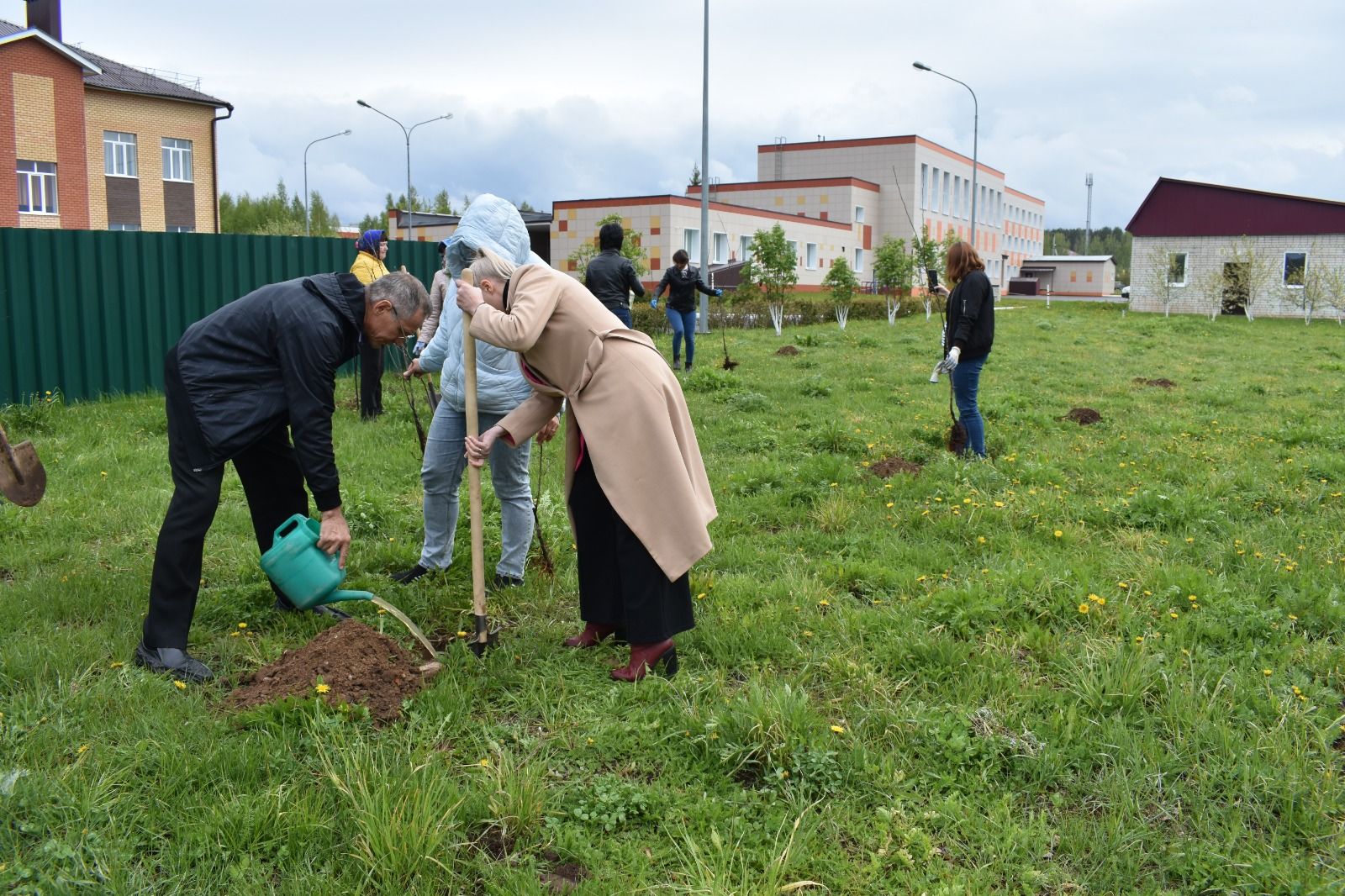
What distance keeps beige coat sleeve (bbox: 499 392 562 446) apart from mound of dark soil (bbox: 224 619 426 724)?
972 millimetres

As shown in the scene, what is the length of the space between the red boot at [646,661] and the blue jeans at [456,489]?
1.30 metres

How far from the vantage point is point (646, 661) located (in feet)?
13.0

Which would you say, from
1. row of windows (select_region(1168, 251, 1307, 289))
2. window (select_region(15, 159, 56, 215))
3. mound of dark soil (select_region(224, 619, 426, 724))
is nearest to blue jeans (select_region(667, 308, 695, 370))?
mound of dark soil (select_region(224, 619, 426, 724))

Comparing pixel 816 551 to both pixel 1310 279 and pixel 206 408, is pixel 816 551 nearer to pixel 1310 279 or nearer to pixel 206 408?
pixel 206 408

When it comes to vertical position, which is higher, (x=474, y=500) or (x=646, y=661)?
(x=474, y=500)

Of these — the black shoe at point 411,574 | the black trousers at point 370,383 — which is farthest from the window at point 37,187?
the black shoe at point 411,574

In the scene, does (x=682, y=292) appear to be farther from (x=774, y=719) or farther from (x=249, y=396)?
Result: (x=774, y=719)

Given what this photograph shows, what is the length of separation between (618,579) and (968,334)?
190 inches

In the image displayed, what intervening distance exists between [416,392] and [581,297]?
26.6ft

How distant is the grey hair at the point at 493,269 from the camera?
4.04 metres

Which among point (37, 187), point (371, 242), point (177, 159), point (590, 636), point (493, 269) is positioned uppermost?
point (177, 159)

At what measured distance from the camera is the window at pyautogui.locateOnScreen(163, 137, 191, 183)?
40.8m

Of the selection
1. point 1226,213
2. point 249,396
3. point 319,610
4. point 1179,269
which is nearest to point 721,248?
point 1179,269

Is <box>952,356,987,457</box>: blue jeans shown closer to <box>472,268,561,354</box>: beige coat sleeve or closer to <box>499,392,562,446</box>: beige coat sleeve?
<box>499,392,562,446</box>: beige coat sleeve
